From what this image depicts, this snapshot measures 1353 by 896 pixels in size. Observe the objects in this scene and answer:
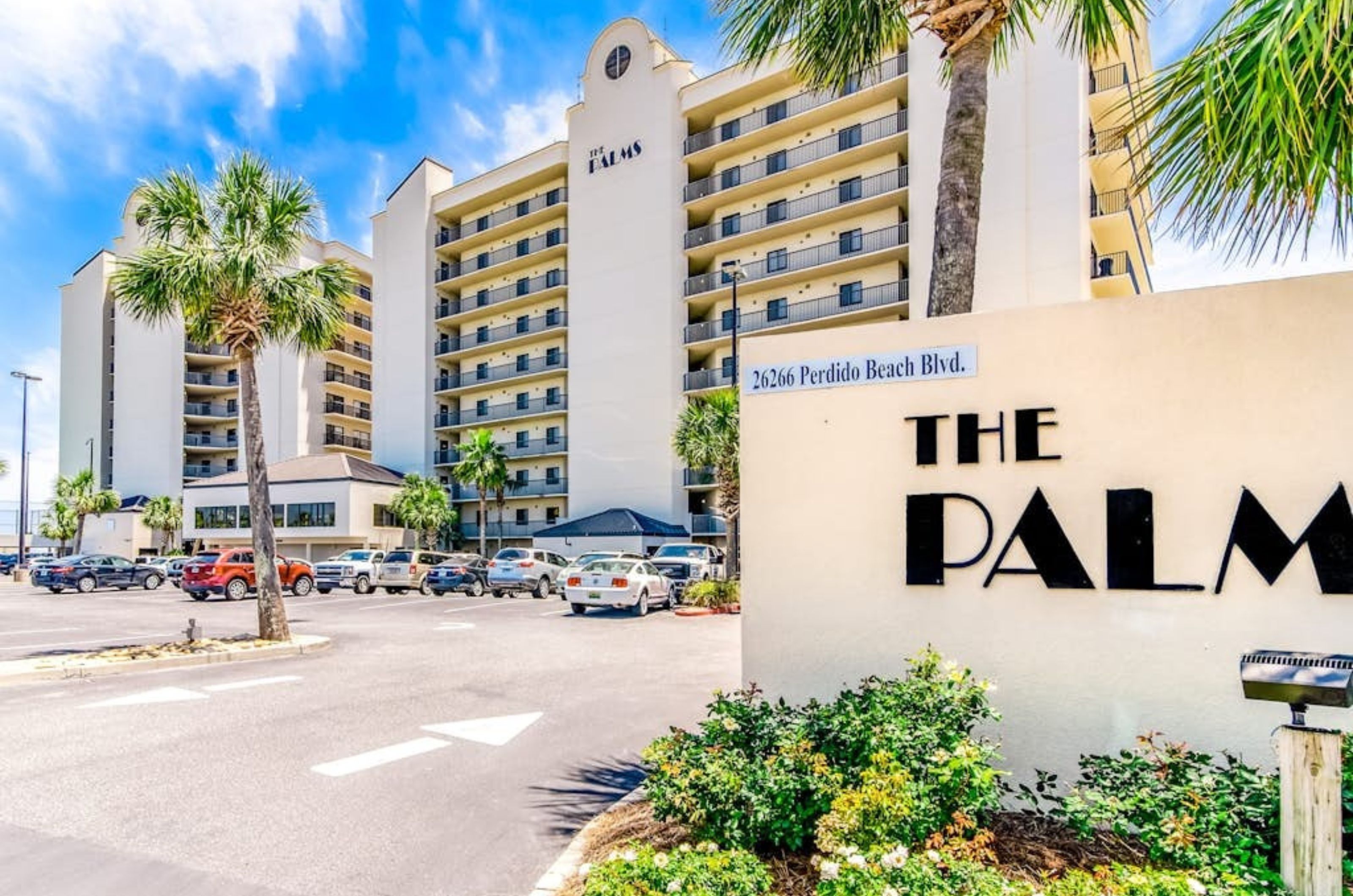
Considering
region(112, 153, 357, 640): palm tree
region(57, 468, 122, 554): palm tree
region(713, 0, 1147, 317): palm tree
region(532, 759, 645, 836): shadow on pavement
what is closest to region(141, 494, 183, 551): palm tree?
region(57, 468, 122, 554): palm tree

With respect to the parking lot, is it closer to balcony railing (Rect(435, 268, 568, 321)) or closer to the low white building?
the low white building

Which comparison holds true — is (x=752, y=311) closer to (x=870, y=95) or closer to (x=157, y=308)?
(x=870, y=95)

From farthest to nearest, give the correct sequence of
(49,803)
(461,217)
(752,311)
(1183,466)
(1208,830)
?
(461,217), (752,311), (49,803), (1183,466), (1208,830)

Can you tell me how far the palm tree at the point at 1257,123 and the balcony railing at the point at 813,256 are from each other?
91.8ft

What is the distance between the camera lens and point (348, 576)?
29.7 m

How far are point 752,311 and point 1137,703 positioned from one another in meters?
34.3

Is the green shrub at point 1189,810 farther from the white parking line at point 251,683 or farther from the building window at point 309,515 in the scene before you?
the building window at point 309,515

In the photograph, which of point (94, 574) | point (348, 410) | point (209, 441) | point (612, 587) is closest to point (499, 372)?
point (348, 410)

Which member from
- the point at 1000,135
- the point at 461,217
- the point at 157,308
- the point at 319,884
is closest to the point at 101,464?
the point at 461,217

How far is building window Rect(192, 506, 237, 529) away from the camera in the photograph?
153ft

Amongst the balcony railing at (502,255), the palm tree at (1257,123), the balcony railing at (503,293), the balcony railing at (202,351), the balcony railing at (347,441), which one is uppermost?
the balcony railing at (502,255)

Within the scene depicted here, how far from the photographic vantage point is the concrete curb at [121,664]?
10461 mm

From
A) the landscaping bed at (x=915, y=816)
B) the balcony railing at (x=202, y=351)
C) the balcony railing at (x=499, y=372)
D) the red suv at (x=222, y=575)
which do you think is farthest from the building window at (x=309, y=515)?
the landscaping bed at (x=915, y=816)

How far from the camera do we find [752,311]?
38.1m
